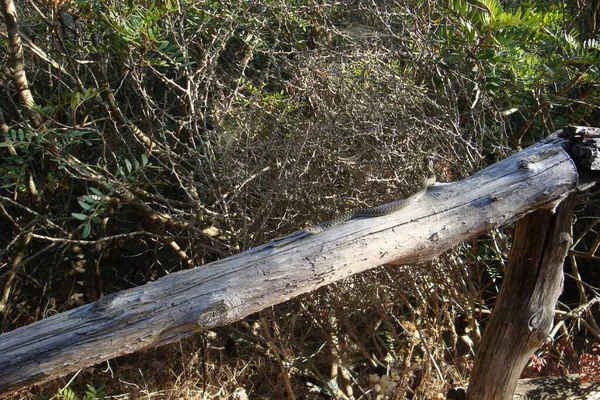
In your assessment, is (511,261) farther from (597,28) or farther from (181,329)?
(597,28)

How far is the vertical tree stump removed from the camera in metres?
3.09

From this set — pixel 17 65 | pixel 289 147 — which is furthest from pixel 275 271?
pixel 17 65

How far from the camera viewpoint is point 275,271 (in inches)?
90.0

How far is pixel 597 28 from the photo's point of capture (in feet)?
14.9

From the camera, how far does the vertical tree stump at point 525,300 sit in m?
3.09

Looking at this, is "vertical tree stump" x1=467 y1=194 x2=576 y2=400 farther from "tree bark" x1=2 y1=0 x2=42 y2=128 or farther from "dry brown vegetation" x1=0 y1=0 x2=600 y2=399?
"tree bark" x1=2 y1=0 x2=42 y2=128

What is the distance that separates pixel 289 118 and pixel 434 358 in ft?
5.99

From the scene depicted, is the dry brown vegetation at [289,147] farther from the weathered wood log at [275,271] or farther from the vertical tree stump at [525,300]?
the weathered wood log at [275,271]

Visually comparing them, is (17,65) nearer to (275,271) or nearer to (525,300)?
(275,271)

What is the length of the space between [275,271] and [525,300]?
146 centimetres

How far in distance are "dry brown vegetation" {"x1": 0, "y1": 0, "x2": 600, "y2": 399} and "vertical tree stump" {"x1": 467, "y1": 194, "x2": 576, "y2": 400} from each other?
67 cm

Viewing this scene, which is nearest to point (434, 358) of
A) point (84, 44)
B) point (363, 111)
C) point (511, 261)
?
point (511, 261)

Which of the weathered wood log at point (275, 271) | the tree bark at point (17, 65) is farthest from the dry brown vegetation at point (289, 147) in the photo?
the weathered wood log at point (275, 271)

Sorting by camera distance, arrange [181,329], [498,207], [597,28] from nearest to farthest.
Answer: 1. [181,329]
2. [498,207]
3. [597,28]
